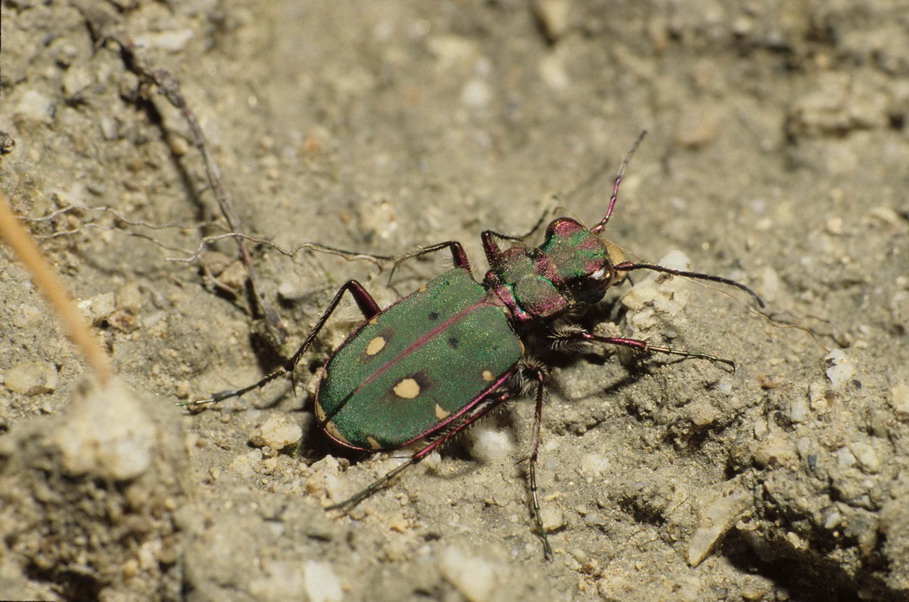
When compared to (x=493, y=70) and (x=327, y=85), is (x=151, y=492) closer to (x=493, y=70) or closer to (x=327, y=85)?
(x=327, y=85)

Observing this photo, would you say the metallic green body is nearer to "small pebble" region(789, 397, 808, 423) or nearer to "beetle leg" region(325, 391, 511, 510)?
"beetle leg" region(325, 391, 511, 510)

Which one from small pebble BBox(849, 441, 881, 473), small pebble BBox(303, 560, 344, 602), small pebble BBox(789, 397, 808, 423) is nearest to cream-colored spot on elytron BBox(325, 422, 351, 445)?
small pebble BBox(303, 560, 344, 602)

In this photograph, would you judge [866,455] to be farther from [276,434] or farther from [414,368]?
[276,434]

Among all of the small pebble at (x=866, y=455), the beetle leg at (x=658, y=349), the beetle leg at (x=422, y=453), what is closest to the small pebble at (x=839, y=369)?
the small pebble at (x=866, y=455)

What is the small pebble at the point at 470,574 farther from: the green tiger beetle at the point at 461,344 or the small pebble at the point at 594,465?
the small pebble at the point at 594,465

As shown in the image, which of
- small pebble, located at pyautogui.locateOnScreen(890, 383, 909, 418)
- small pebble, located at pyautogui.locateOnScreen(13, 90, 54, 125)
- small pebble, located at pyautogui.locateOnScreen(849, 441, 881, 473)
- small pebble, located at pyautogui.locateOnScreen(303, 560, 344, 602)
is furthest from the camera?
small pebble, located at pyautogui.locateOnScreen(13, 90, 54, 125)

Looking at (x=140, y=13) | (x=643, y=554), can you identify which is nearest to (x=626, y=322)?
(x=643, y=554)

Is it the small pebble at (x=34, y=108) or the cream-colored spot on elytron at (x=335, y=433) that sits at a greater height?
the small pebble at (x=34, y=108)
